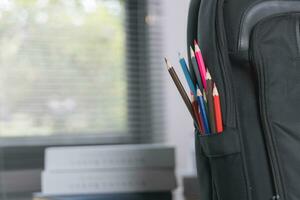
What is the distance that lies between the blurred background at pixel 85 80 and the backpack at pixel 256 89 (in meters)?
0.38

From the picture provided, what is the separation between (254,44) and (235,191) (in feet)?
0.70

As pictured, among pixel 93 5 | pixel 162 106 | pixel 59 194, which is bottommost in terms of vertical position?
pixel 59 194

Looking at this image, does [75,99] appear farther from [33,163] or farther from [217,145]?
[217,145]

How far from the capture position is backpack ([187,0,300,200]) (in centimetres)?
57

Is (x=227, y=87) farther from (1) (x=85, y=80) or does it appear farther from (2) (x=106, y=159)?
(1) (x=85, y=80)

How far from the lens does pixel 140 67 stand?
3.48 feet

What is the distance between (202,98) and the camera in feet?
1.85

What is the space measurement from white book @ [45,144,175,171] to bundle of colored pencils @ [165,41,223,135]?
10.8 inches

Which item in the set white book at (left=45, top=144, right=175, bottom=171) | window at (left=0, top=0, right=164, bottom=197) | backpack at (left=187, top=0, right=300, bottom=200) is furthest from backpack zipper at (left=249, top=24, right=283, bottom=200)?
window at (left=0, top=0, right=164, bottom=197)

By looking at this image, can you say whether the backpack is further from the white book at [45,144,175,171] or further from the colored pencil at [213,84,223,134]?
the white book at [45,144,175,171]

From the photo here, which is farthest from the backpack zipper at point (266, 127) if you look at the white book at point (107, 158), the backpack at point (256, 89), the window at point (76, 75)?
the window at point (76, 75)

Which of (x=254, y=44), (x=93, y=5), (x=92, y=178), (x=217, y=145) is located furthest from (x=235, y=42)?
(x=93, y=5)

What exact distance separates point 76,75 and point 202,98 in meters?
0.53

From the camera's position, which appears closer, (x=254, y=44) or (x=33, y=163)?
(x=254, y=44)
